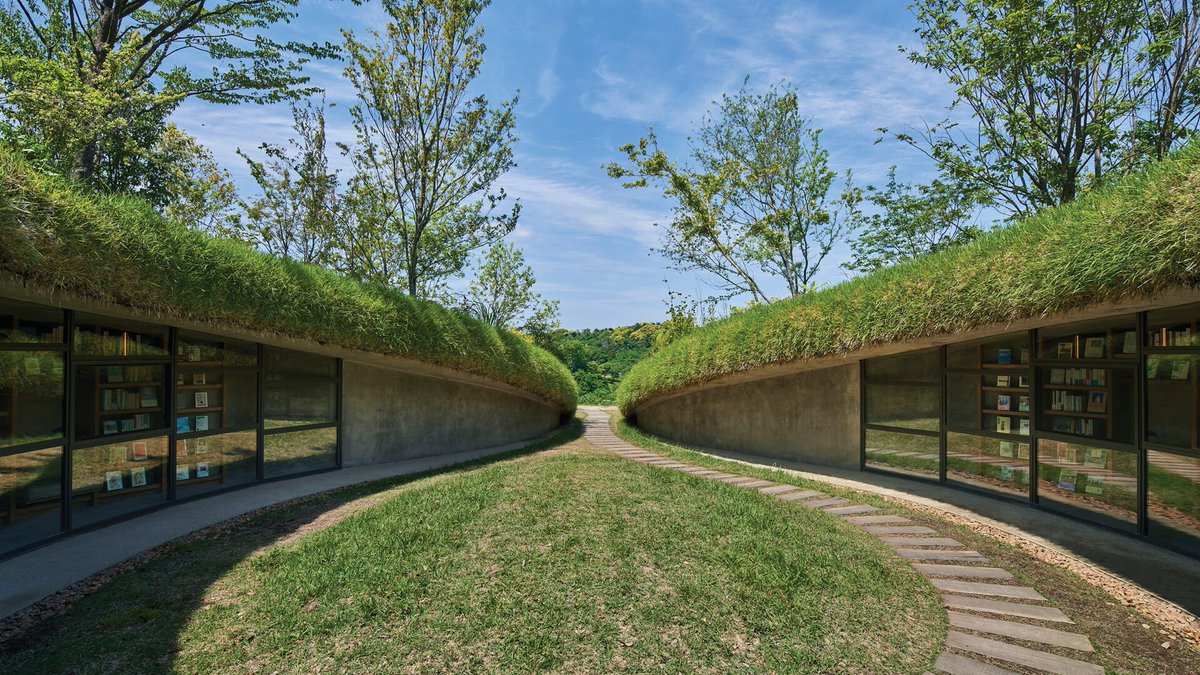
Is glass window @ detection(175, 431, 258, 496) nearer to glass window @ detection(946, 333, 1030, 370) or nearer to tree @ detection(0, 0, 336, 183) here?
tree @ detection(0, 0, 336, 183)

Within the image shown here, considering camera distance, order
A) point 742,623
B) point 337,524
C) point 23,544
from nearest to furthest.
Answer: point 742,623
point 23,544
point 337,524

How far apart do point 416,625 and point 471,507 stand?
1.89 m

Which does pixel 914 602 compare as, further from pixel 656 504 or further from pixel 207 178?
pixel 207 178

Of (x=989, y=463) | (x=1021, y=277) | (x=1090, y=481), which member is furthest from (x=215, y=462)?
(x=1090, y=481)

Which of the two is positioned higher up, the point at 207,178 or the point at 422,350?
the point at 207,178

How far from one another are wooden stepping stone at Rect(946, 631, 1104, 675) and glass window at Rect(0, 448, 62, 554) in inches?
319

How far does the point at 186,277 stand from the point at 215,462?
3103 mm

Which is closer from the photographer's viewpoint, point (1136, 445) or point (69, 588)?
point (69, 588)

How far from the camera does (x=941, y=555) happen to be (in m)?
4.56


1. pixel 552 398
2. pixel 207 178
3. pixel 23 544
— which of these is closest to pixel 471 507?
pixel 23 544

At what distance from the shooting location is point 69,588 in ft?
12.6

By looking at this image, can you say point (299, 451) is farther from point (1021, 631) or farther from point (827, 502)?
point (1021, 631)

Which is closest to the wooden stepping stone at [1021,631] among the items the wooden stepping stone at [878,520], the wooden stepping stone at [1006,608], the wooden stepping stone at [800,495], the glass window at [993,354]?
the wooden stepping stone at [1006,608]

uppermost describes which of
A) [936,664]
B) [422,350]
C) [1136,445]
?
[422,350]
